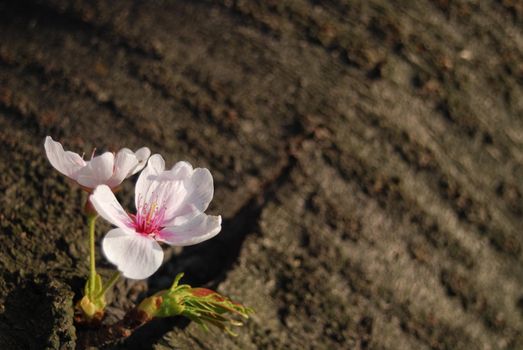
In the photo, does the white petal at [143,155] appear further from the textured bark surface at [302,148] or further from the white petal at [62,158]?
the textured bark surface at [302,148]

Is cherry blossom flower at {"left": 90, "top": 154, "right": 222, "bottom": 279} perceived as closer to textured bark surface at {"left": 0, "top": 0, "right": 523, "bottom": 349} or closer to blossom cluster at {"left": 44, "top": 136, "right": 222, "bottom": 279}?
blossom cluster at {"left": 44, "top": 136, "right": 222, "bottom": 279}

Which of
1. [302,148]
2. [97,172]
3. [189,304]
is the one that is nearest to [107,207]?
[97,172]

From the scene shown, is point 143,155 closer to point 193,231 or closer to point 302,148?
point 193,231

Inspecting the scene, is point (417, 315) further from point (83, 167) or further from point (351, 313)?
point (83, 167)

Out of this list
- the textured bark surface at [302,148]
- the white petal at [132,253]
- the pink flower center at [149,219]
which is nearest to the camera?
the white petal at [132,253]

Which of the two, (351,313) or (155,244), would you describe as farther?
(351,313)

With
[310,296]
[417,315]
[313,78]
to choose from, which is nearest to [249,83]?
[313,78]

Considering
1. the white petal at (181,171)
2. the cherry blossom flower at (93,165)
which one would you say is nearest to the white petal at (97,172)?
the cherry blossom flower at (93,165)

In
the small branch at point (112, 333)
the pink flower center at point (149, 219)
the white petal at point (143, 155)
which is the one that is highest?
the white petal at point (143, 155)
